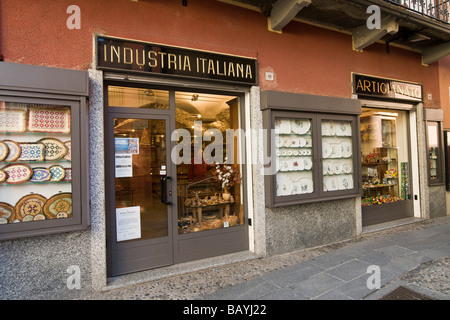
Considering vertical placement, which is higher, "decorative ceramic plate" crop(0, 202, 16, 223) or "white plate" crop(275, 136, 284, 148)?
"white plate" crop(275, 136, 284, 148)

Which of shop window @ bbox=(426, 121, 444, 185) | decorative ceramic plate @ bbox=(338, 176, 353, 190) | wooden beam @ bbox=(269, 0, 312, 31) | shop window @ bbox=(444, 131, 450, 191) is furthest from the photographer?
shop window @ bbox=(444, 131, 450, 191)

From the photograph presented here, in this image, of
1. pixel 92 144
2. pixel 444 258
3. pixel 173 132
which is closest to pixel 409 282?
pixel 444 258

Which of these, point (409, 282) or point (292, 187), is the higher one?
point (292, 187)

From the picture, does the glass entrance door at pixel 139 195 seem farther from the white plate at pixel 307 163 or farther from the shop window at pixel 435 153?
the shop window at pixel 435 153

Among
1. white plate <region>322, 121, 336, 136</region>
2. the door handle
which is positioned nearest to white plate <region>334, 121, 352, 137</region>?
white plate <region>322, 121, 336, 136</region>

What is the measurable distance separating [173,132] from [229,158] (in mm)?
1214

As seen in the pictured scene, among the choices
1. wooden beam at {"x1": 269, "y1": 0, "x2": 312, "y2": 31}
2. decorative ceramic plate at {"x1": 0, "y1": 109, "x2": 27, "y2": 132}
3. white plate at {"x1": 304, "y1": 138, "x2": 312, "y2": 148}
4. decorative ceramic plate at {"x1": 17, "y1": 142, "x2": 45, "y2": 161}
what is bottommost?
decorative ceramic plate at {"x1": 17, "y1": 142, "x2": 45, "y2": 161}

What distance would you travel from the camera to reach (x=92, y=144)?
3.52 meters

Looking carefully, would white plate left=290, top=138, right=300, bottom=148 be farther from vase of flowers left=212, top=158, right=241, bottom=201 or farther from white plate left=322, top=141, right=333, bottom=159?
vase of flowers left=212, top=158, right=241, bottom=201

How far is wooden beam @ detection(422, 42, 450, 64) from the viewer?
655 centimetres

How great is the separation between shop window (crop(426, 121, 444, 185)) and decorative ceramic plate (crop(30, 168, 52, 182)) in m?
8.58

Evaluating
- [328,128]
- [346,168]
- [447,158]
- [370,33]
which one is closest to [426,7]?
[370,33]

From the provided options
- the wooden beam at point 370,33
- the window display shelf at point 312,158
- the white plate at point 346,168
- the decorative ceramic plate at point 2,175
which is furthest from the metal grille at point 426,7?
the decorative ceramic plate at point 2,175
